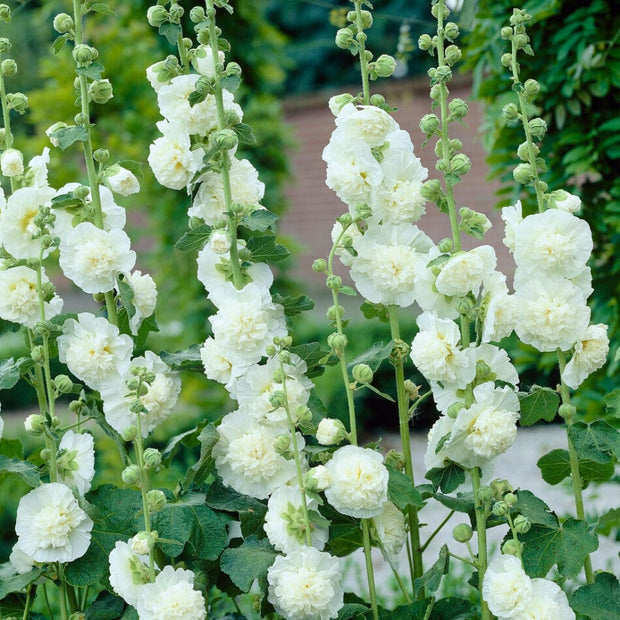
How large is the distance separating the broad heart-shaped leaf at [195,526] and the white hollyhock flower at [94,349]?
0.22m

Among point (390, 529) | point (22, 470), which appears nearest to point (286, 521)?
point (390, 529)

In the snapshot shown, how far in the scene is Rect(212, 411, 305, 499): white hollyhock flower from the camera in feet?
4.29

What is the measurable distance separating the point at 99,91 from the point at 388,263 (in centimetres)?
55

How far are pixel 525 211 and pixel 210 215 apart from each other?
4.15 ft

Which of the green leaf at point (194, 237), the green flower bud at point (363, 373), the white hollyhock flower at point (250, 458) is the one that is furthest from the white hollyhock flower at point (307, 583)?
the green leaf at point (194, 237)

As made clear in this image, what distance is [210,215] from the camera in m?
1.42

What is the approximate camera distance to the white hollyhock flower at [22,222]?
1.42 metres

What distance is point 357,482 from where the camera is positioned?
48.3 inches

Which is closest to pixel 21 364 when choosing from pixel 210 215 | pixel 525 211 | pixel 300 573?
pixel 210 215

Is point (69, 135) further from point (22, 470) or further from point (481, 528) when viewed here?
point (481, 528)

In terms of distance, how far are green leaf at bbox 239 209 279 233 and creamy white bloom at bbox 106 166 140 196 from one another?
193 millimetres

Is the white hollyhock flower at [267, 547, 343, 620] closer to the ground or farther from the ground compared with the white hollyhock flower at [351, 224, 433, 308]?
closer to the ground

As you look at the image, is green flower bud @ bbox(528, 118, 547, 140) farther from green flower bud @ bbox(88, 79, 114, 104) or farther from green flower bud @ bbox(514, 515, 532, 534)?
green flower bud @ bbox(88, 79, 114, 104)

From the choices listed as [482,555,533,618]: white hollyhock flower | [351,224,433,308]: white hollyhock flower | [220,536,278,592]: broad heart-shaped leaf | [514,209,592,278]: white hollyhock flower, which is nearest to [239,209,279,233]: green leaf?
[351,224,433,308]: white hollyhock flower
